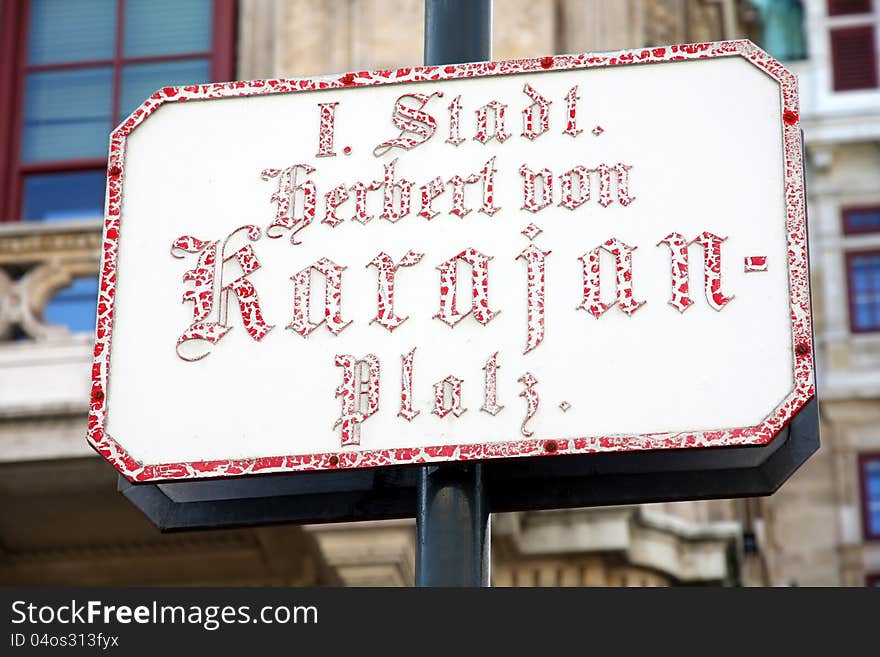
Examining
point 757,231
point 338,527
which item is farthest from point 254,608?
point 338,527

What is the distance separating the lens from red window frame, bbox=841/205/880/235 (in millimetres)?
28969

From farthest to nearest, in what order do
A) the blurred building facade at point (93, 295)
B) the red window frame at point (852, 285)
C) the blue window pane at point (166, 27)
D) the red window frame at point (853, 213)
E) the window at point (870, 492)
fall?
the red window frame at point (853, 213), the red window frame at point (852, 285), the window at point (870, 492), the blue window pane at point (166, 27), the blurred building facade at point (93, 295)

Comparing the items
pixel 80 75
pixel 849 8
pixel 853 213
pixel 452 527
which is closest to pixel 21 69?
pixel 80 75

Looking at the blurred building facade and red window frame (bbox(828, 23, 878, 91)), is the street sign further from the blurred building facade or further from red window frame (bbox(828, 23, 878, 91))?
red window frame (bbox(828, 23, 878, 91))

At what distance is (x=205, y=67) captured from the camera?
1206 cm

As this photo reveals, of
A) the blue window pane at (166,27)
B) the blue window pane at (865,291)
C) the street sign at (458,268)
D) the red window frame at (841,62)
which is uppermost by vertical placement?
the red window frame at (841,62)

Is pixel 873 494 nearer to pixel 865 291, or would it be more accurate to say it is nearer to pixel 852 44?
pixel 865 291

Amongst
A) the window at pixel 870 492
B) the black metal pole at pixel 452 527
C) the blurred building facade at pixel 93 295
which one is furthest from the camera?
the window at pixel 870 492

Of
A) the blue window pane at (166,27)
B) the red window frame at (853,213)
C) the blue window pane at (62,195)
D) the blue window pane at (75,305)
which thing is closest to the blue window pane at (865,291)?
the red window frame at (853,213)

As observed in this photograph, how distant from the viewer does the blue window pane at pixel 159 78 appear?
475 inches

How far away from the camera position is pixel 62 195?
11883 millimetres

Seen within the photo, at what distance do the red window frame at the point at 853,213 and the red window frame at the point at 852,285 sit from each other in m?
0.30

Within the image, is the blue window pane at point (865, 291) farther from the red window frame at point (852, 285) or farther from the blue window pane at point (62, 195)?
the blue window pane at point (62, 195)

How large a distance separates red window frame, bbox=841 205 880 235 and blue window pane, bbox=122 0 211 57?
17956 mm
